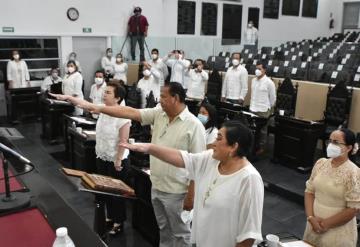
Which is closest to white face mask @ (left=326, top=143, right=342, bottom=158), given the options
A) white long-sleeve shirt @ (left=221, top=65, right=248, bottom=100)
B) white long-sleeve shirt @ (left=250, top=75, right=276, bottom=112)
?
white long-sleeve shirt @ (left=250, top=75, right=276, bottom=112)

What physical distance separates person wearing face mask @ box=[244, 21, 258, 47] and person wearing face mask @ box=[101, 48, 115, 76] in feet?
21.3

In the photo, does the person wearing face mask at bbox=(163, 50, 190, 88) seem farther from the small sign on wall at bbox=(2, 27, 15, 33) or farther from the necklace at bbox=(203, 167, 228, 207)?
the necklace at bbox=(203, 167, 228, 207)

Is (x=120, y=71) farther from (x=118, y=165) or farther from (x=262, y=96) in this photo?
(x=118, y=165)

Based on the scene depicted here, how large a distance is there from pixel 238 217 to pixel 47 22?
406 inches

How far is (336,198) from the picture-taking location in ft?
7.97

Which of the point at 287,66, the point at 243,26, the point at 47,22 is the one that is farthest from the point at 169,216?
the point at 243,26

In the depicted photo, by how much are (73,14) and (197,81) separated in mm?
5147

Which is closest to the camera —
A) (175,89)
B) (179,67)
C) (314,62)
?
(175,89)

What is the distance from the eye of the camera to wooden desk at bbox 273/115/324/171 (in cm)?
534

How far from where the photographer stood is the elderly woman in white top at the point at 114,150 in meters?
3.37

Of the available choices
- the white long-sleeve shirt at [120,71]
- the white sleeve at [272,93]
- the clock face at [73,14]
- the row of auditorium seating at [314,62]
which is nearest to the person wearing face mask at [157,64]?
the white long-sleeve shirt at [120,71]

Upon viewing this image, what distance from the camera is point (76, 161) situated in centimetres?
512

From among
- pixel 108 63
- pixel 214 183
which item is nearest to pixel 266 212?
pixel 214 183

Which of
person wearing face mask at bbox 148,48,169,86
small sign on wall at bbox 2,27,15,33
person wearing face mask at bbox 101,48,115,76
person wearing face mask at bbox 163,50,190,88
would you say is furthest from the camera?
person wearing face mask at bbox 101,48,115,76
